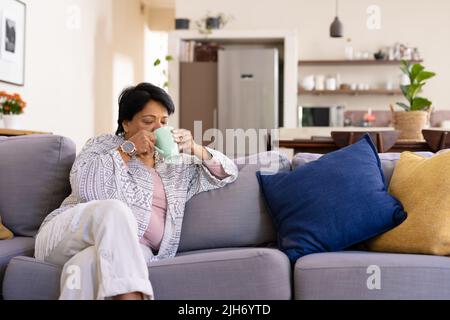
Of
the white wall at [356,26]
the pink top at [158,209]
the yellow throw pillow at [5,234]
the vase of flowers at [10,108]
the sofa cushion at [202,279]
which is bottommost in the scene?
the sofa cushion at [202,279]

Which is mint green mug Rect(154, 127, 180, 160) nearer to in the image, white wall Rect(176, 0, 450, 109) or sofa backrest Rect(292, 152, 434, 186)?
sofa backrest Rect(292, 152, 434, 186)

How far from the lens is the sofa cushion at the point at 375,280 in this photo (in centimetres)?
196

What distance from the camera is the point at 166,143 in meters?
2.27

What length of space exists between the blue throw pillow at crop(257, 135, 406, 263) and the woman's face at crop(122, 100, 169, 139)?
49 centimetres

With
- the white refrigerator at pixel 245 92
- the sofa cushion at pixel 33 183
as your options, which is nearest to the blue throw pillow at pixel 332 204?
the sofa cushion at pixel 33 183

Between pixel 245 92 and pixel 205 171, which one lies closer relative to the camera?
pixel 205 171

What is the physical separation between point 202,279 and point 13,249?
2.31ft

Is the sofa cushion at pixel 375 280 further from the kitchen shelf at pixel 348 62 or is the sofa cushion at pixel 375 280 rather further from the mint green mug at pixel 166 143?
the kitchen shelf at pixel 348 62

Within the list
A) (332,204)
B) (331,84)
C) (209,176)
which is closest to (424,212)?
(332,204)

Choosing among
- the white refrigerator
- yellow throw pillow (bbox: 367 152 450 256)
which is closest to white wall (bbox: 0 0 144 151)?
the white refrigerator

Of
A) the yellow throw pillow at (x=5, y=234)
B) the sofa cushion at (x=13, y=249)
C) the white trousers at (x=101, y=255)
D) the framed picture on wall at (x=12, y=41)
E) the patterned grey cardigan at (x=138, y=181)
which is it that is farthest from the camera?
the framed picture on wall at (x=12, y=41)

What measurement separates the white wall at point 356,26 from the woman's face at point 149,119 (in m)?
5.63

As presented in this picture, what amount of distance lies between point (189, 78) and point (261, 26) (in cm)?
111

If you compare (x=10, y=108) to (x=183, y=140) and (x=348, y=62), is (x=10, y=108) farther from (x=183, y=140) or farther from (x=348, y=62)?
(x=348, y=62)
